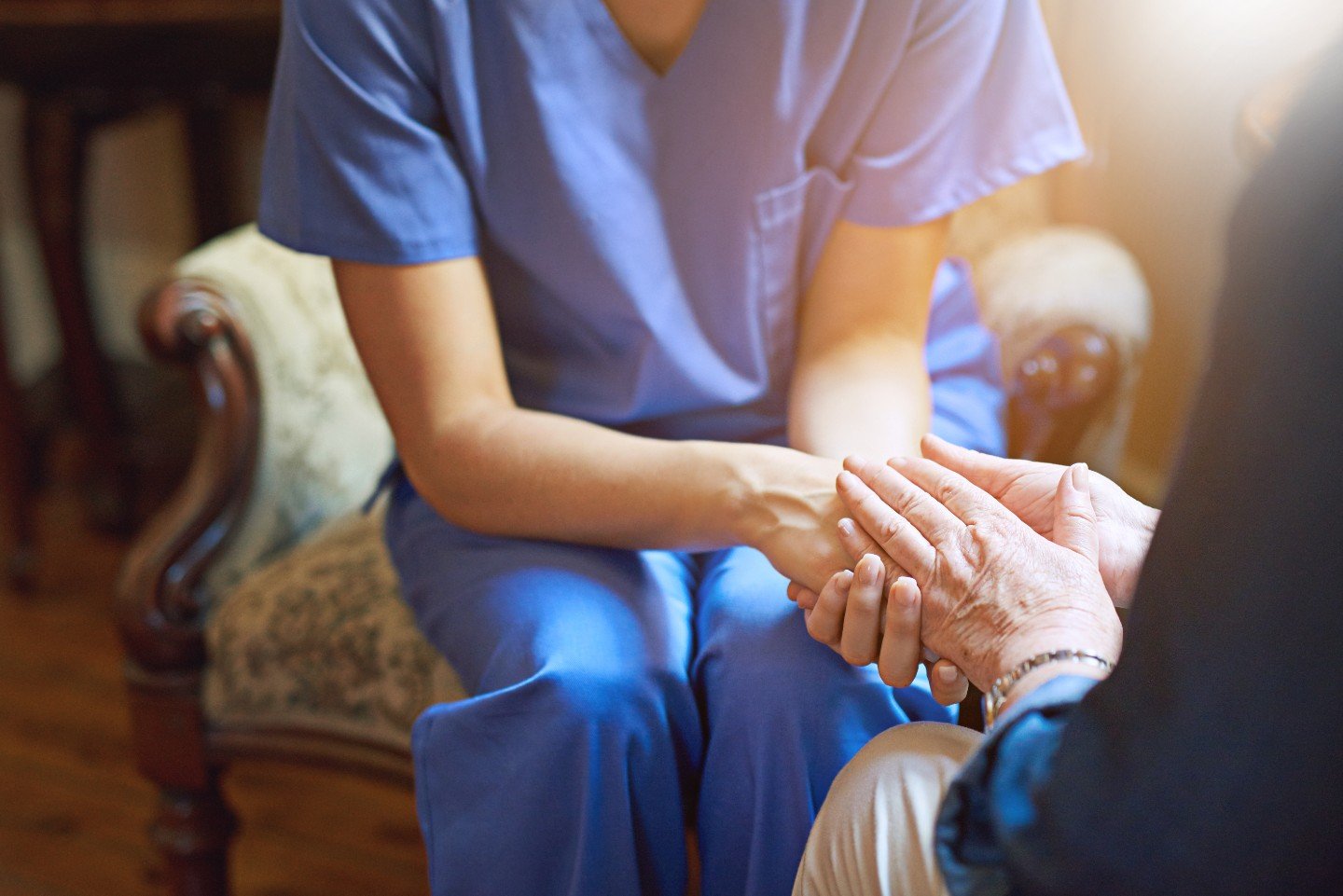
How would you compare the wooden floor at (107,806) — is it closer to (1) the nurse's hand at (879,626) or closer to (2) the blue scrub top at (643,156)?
(2) the blue scrub top at (643,156)

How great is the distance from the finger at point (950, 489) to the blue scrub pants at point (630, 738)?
0.12m

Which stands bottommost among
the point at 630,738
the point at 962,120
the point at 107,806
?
the point at 107,806

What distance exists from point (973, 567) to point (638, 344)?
1.17 ft

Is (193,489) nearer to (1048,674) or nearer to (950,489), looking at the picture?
(950,489)

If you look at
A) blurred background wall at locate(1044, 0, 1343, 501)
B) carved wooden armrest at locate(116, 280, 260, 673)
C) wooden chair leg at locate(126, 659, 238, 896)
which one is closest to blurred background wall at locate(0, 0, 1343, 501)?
blurred background wall at locate(1044, 0, 1343, 501)

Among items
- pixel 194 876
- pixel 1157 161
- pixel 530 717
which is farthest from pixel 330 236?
pixel 1157 161

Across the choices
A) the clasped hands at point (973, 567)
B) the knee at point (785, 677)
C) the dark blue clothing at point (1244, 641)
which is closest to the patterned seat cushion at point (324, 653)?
the knee at point (785, 677)

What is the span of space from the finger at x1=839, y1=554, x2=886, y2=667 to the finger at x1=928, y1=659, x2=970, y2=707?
0.04m

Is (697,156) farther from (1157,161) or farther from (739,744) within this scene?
(1157,161)

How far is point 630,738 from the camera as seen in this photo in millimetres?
739

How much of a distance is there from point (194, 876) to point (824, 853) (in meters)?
0.72

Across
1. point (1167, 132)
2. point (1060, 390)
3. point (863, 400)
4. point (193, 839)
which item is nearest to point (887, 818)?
point (863, 400)

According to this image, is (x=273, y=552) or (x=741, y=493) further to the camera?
(x=273, y=552)

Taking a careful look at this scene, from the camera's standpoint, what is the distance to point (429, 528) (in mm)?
942
